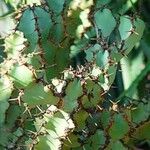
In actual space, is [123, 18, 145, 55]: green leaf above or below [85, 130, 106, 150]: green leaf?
above

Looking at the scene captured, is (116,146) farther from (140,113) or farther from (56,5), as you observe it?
(56,5)

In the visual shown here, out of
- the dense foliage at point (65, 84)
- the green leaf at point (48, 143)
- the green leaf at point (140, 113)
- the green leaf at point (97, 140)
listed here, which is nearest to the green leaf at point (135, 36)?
the dense foliage at point (65, 84)

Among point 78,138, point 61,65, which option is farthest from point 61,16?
point 78,138

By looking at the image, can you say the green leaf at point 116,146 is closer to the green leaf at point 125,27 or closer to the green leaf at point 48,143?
the green leaf at point 48,143

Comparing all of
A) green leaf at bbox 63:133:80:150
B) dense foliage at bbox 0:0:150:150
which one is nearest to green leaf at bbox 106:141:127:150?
dense foliage at bbox 0:0:150:150

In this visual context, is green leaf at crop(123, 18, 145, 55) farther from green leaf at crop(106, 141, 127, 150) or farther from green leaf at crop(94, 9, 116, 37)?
green leaf at crop(106, 141, 127, 150)

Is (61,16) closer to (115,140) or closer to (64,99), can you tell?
(64,99)

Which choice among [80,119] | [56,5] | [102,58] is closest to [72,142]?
[80,119]

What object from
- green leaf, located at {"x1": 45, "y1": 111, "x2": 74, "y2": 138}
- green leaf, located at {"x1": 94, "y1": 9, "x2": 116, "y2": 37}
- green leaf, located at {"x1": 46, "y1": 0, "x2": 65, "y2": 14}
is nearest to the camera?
green leaf, located at {"x1": 45, "y1": 111, "x2": 74, "y2": 138}
